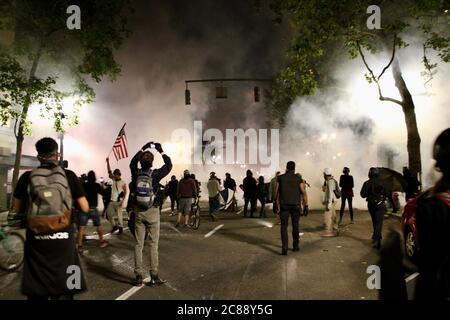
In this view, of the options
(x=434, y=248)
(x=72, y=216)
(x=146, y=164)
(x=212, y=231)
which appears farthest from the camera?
(x=212, y=231)

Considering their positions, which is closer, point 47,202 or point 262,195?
point 47,202

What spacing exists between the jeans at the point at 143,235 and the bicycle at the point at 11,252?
2.34 m

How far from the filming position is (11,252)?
6.74 metres

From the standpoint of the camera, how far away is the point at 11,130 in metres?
20.2

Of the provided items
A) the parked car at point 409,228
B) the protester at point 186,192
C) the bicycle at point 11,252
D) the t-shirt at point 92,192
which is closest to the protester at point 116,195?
the t-shirt at point 92,192

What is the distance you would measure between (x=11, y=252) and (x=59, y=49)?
41.6 feet

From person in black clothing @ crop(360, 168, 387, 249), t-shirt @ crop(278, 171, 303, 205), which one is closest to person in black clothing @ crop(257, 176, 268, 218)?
person in black clothing @ crop(360, 168, 387, 249)

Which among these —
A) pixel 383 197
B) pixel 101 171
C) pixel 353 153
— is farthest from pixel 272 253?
pixel 101 171

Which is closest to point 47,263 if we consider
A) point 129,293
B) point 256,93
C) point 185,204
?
point 129,293

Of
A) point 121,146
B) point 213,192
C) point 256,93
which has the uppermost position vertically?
point 256,93

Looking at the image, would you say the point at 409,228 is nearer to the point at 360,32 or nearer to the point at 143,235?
the point at 143,235

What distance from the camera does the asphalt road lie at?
5273mm

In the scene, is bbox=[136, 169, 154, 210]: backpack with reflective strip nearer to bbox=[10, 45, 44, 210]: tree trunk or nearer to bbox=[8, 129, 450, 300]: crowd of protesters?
bbox=[8, 129, 450, 300]: crowd of protesters
